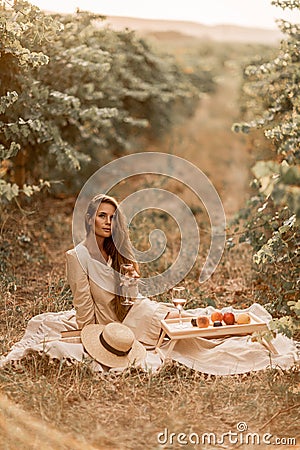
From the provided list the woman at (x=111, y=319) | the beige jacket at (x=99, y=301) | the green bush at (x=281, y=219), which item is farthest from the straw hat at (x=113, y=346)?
the green bush at (x=281, y=219)

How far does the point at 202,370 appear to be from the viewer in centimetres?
444

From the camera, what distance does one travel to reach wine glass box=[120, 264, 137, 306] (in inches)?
186

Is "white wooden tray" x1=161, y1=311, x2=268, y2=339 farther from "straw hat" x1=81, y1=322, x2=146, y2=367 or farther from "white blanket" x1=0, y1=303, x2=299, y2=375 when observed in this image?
"straw hat" x1=81, y1=322, x2=146, y2=367

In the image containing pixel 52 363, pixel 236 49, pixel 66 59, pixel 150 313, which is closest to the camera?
pixel 52 363

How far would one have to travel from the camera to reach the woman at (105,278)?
15.2 feet

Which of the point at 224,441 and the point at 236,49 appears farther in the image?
the point at 236,49

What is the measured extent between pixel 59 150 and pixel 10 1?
61.0 inches

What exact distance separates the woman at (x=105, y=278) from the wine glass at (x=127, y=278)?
0.9 inches

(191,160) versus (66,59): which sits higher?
(66,59)

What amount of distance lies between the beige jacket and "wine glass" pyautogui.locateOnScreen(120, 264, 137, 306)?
7 cm

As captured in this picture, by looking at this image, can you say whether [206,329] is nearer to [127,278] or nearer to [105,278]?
[127,278]

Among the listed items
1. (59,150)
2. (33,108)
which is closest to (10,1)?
(33,108)

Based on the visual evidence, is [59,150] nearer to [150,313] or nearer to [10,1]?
[10,1]

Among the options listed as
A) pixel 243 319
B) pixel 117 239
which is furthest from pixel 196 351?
pixel 117 239
